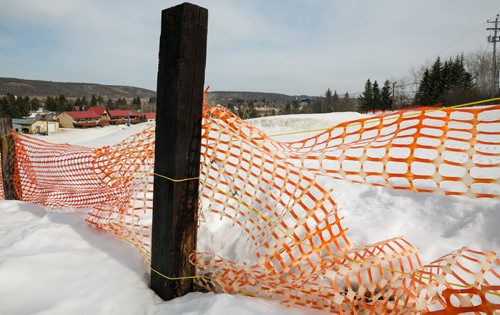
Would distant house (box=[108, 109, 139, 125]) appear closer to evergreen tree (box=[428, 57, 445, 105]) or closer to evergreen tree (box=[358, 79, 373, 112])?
evergreen tree (box=[358, 79, 373, 112])

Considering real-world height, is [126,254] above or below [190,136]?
below

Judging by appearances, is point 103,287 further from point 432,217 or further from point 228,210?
point 432,217

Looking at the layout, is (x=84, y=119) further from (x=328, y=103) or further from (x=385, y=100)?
(x=385, y=100)

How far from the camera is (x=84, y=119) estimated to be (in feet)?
269

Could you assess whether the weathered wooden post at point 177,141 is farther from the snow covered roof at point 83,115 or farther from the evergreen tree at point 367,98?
the snow covered roof at point 83,115

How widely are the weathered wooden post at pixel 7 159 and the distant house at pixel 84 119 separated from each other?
3490 inches

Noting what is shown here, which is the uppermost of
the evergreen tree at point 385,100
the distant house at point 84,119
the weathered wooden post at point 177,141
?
the evergreen tree at point 385,100

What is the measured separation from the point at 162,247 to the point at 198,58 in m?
1.19

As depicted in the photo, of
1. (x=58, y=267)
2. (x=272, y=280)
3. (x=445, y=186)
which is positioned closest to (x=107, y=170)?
(x=58, y=267)

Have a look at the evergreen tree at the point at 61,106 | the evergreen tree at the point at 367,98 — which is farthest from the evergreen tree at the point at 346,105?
the evergreen tree at the point at 61,106

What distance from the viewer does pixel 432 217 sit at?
9.53ft

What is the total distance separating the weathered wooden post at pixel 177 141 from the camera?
67.7 inches

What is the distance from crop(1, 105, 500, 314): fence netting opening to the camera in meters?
1.61

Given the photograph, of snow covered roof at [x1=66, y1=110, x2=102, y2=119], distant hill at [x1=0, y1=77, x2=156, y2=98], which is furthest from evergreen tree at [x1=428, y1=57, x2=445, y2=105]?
distant hill at [x1=0, y1=77, x2=156, y2=98]
